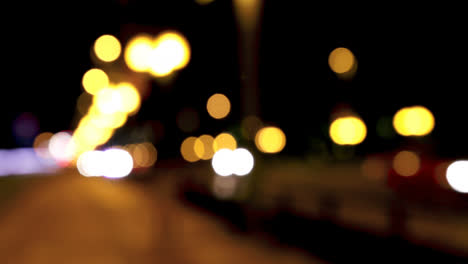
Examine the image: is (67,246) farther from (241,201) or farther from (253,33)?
(253,33)

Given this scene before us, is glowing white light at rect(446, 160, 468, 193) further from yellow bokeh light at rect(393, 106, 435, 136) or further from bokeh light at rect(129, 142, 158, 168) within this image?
bokeh light at rect(129, 142, 158, 168)

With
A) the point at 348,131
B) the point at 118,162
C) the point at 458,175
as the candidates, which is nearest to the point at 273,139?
the point at 348,131

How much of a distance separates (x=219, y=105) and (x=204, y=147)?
11.5m

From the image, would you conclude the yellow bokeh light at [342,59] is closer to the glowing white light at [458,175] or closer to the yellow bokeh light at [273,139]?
the yellow bokeh light at [273,139]

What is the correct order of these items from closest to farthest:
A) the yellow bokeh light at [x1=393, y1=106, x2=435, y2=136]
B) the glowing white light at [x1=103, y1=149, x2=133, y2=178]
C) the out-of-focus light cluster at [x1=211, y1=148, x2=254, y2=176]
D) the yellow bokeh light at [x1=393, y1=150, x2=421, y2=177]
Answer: the yellow bokeh light at [x1=393, y1=150, x2=421, y2=177] < the glowing white light at [x1=103, y1=149, x2=133, y2=178] < the out-of-focus light cluster at [x1=211, y1=148, x2=254, y2=176] < the yellow bokeh light at [x1=393, y1=106, x2=435, y2=136]

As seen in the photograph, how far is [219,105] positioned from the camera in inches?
2082

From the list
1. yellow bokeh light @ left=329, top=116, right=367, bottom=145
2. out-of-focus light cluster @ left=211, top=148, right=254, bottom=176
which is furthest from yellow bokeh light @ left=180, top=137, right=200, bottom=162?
out-of-focus light cluster @ left=211, top=148, right=254, bottom=176

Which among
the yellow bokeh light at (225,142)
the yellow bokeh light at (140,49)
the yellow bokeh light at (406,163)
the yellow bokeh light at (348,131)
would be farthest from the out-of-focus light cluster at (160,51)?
the yellow bokeh light at (225,142)

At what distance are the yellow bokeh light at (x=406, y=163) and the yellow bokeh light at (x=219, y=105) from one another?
34.4 meters

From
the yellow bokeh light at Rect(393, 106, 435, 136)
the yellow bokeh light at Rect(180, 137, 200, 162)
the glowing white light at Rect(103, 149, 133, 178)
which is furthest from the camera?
the yellow bokeh light at Rect(180, 137, 200, 162)

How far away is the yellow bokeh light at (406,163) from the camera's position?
53.1ft

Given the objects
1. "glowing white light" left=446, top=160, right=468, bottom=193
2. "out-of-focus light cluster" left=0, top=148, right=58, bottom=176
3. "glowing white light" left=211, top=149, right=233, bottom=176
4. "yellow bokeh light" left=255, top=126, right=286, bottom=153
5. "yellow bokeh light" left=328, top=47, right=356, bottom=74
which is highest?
"yellow bokeh light" left=328, top=47, right=356, bottom=74

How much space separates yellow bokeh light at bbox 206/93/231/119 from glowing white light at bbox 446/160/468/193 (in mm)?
36498

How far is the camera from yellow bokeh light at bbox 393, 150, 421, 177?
16172 millimetres
